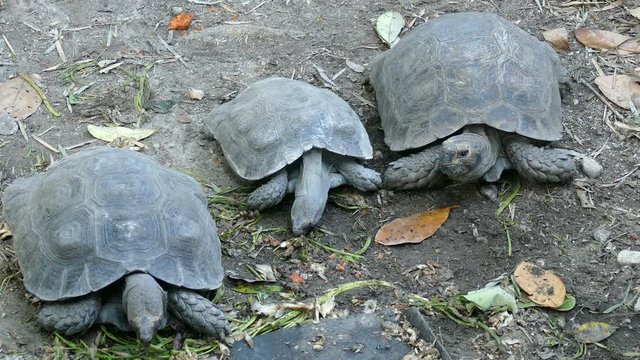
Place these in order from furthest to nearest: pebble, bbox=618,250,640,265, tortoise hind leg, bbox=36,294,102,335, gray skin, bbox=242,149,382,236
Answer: gray skin, bbox=242,149,382,236, pebble, bbox=618,250,640,265, tortoise hind leg, bbox=36,294,102,335

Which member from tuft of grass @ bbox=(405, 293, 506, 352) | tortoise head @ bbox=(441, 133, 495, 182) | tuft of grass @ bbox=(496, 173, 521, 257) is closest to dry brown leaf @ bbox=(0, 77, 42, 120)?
tortoise head @ bbox=(441, 133, 495, 182)

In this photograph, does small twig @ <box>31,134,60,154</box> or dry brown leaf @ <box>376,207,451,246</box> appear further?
small twig @ <box>31,134,60,154</box>

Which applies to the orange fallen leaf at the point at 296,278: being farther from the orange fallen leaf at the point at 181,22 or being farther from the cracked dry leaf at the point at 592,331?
the orange fallen leaf at the point at 181,22

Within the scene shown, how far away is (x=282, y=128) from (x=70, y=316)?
168cm

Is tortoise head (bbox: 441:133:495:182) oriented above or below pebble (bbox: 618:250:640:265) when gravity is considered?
above

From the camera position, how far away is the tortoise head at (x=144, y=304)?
3.70m

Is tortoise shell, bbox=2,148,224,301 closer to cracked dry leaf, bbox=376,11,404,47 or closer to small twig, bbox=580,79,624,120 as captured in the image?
cracked dry leaf, bbox=376,11,404,47

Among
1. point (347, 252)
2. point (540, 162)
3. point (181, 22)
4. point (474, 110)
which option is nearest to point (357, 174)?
point (347, 252)

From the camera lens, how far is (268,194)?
480 cm

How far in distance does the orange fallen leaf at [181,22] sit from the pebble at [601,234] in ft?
11.2

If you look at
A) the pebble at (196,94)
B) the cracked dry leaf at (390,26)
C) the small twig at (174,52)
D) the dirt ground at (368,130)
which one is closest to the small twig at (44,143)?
the dirt ground at (368,130)

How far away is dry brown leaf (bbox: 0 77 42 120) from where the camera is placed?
18.2 ft

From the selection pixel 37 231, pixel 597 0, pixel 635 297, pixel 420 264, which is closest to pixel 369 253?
pixel 420 264

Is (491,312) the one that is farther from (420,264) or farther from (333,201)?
(333,201)
